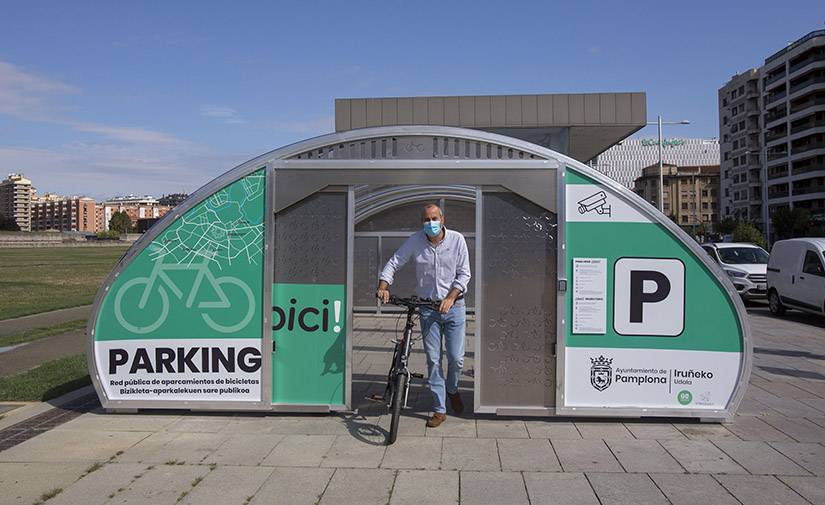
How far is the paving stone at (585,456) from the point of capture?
4496mm

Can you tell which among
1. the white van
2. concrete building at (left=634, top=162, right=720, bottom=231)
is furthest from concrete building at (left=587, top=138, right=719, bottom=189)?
the white van

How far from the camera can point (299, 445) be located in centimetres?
502

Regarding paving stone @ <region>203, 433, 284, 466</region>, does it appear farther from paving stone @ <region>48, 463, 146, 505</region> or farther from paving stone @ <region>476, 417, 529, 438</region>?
paving stone @ <region>476, 417, 529, 438</region>

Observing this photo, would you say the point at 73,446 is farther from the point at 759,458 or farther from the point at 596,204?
the point at 759,458

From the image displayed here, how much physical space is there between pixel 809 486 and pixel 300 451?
11.4 ft

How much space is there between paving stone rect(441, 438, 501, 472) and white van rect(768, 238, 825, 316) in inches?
430

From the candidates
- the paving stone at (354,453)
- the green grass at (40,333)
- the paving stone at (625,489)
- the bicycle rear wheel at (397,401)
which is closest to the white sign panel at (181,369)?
the paving stone at (354,453)

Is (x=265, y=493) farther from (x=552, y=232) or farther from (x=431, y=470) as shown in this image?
(x=552, y=232)

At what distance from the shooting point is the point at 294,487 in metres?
4.16

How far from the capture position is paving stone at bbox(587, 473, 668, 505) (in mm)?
3951

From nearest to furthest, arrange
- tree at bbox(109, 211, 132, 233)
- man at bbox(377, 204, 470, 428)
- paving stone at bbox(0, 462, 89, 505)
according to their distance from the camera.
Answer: paving stone at bbox(0, 462, 89, 505) → man at bbox(377, 204, 470, 428) → tree at bbox(109, 211, 132, 233)

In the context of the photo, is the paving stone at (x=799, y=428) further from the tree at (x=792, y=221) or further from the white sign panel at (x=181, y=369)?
the tree at (x=792, y=221)

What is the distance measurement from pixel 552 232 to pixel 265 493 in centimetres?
317

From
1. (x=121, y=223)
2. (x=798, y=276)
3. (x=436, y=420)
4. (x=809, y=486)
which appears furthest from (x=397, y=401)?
(x=121, y=223)
